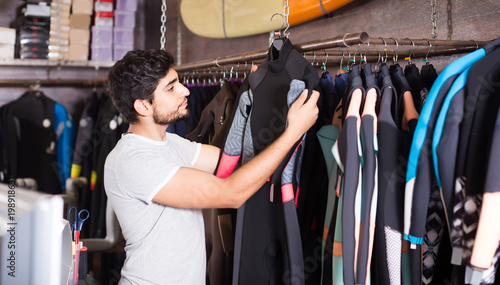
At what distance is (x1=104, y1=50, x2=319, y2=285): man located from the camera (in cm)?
151

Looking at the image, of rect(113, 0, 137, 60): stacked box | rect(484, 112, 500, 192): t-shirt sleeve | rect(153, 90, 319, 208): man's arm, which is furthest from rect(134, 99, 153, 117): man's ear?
rect(113, 0, 137, 60): stacked box

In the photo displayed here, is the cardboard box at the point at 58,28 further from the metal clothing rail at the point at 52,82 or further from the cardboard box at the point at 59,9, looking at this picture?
the metal clothing rail at the point at 52,82

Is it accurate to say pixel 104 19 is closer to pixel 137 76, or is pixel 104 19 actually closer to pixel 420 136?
pixel 137 76

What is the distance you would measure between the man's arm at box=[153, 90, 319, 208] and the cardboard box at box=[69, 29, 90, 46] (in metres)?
2.46

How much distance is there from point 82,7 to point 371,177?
2923 mm

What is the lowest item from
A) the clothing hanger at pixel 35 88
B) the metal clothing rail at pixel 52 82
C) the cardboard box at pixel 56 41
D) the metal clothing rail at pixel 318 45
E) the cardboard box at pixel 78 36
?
the metal clothing rail at pixel 318 45

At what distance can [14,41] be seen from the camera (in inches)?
139

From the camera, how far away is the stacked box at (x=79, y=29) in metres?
3.59

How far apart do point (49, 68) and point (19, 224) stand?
3474 millimetres

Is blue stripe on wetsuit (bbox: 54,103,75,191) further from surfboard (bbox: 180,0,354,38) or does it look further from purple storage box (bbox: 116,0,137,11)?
surfboard (bbox: 180,0,354,38)

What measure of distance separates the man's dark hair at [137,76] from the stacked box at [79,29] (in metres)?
2.10

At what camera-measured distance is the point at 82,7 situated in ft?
11.8

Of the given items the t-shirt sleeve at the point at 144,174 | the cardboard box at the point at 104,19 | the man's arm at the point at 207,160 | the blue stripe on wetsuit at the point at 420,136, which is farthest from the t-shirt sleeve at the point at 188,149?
the cardboard box at the point at 104,19

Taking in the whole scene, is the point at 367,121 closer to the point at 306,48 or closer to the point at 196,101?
the point at 306,48
